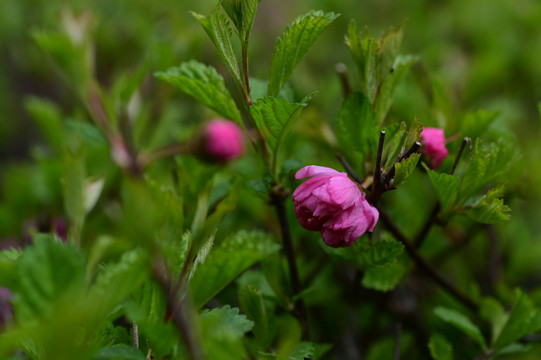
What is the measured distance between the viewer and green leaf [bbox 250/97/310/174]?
594 mm

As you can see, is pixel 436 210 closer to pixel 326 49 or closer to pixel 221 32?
pixel 221 32

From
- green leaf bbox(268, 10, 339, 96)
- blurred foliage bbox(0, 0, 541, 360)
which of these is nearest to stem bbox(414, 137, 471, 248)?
blurred foliage bbox(0, 0, 541, 360)

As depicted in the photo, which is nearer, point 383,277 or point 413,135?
point 413,135

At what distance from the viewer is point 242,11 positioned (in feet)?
1.96

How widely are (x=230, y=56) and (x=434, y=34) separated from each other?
3.32ft

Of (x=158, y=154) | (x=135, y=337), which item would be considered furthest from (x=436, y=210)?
(x=158, y=154)

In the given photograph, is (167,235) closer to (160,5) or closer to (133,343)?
(133,343)

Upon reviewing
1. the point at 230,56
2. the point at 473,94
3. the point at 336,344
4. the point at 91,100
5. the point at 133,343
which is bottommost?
the point at 336,344

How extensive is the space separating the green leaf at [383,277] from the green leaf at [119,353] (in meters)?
0.31

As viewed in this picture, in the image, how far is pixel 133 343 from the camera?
0.58 metres

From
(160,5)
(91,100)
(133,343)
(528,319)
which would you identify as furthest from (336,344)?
(160,5)

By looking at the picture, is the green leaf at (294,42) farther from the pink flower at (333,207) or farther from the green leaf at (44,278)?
the green leaf at (44,278)

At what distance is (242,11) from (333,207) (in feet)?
0.78

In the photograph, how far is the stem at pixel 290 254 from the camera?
687mm
